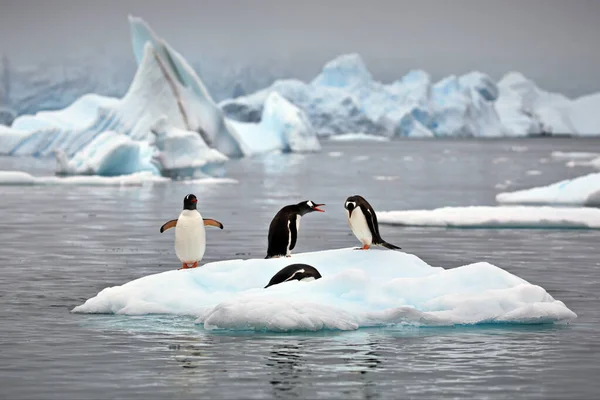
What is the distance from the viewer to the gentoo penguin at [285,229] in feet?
39.9

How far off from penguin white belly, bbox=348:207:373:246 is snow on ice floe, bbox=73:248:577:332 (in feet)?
1.23

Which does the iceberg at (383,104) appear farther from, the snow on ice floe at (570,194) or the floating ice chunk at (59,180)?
the snow on ice floe at (570,194)

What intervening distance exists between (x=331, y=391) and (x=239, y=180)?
34705 millimetres

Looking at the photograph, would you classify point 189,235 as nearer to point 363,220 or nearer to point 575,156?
point 363,220

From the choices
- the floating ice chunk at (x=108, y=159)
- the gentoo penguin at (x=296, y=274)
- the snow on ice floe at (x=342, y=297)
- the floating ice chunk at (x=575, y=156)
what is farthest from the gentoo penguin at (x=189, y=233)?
the floating ice chunk at (x=575, y=156)

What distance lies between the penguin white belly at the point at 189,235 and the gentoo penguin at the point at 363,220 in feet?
5.16

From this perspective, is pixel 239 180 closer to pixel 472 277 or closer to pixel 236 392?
pixel 472 277

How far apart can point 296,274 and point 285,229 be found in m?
1.23

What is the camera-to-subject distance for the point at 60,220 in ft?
76.2

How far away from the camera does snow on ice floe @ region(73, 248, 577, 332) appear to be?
387 inches

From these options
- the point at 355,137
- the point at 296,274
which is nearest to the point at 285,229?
the point at 296,274

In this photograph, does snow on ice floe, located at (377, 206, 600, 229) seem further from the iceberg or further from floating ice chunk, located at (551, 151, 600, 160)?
the iceberg

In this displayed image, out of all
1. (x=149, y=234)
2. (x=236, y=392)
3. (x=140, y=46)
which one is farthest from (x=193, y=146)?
(x=236, y=392)

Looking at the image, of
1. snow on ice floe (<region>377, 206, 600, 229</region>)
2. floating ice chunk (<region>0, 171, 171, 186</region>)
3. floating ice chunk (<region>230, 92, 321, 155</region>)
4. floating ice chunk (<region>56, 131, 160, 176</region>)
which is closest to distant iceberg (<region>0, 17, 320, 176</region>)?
floating ice chunk (<region>56, 131, 160, 176</region>)
